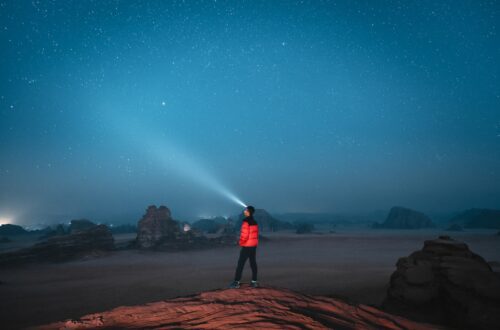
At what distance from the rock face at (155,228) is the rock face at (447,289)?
34.0m

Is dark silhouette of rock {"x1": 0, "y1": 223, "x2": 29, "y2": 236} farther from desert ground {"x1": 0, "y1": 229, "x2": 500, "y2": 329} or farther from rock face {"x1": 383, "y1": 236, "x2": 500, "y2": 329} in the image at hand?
rock face {"x1": 383, "y1": 236, "x2": 500, "y2": 329}

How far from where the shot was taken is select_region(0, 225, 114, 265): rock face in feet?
91.2

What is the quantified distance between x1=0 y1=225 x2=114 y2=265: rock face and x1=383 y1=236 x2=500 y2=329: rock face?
108 ft

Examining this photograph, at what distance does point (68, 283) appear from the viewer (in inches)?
701

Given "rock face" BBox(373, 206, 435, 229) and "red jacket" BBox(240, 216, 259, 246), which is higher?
"red jacket" BBox(240, 216, 259, 246)

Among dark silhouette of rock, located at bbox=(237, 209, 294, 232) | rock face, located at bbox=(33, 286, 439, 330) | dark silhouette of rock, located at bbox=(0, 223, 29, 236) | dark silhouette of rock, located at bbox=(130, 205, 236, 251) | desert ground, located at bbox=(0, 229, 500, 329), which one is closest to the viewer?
rock face, located at bbox=(33, 286, 439, 330)

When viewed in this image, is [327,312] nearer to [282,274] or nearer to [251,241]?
[251,241]

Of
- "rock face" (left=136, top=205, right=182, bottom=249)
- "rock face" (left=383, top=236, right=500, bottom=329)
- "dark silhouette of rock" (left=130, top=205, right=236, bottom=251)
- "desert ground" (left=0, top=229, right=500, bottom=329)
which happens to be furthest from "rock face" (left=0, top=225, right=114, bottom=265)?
"rock face" (left=383, top=236, right=500, bottom=329)

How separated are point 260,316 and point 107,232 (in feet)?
121

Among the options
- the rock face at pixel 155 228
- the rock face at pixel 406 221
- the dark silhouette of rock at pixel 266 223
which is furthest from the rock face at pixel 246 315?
the rock face at pixel 406 221

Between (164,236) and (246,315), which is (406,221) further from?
(246,315)

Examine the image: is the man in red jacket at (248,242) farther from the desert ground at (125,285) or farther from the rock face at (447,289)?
the rock face at (447,289)

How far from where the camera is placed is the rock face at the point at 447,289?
8391 mm

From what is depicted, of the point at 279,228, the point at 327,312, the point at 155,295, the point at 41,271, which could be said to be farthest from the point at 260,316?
the point at 279,228
